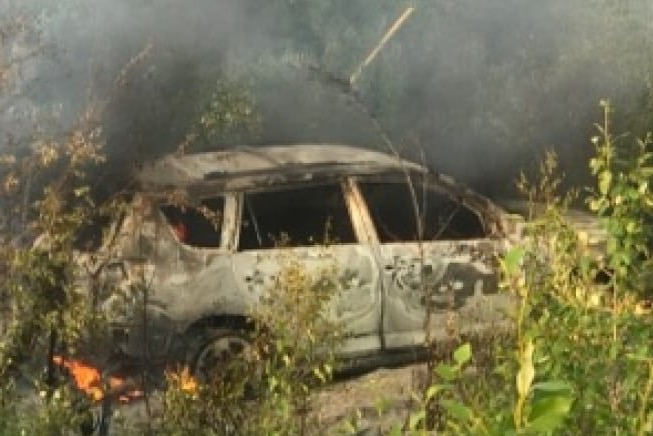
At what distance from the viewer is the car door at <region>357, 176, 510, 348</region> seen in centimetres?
705

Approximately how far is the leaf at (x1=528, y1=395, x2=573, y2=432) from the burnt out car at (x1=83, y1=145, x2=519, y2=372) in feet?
11.5

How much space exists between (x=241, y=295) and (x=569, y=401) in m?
4.36

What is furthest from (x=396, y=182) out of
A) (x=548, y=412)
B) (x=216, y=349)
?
(x=548, y=412)

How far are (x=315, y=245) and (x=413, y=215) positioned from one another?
1.05 m

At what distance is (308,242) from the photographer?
7.02 m

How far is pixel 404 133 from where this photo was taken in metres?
11.1

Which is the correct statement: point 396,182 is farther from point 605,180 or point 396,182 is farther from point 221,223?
point 605,180

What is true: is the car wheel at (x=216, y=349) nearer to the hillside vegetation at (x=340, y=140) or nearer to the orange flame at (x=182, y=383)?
the hillside vegetation at (x=340, y=140)

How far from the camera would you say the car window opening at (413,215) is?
7301mm

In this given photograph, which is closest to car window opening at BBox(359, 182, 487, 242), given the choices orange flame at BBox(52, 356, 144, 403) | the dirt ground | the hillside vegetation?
the hillside vegetation

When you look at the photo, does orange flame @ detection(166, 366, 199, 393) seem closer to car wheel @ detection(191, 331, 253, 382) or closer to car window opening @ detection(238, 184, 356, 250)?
car wheel @ detection(191, 331, 253, 382)

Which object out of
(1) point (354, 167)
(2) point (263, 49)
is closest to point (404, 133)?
(2) point (263, 49)

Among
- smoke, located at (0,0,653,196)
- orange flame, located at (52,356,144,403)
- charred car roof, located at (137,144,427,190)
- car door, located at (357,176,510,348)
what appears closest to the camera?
orange flame, located at (52,356,144,403)

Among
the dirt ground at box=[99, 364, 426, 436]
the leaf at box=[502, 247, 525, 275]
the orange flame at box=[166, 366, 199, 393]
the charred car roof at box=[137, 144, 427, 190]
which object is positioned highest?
the charred car roof at box=[137, 144, 427, 190]
